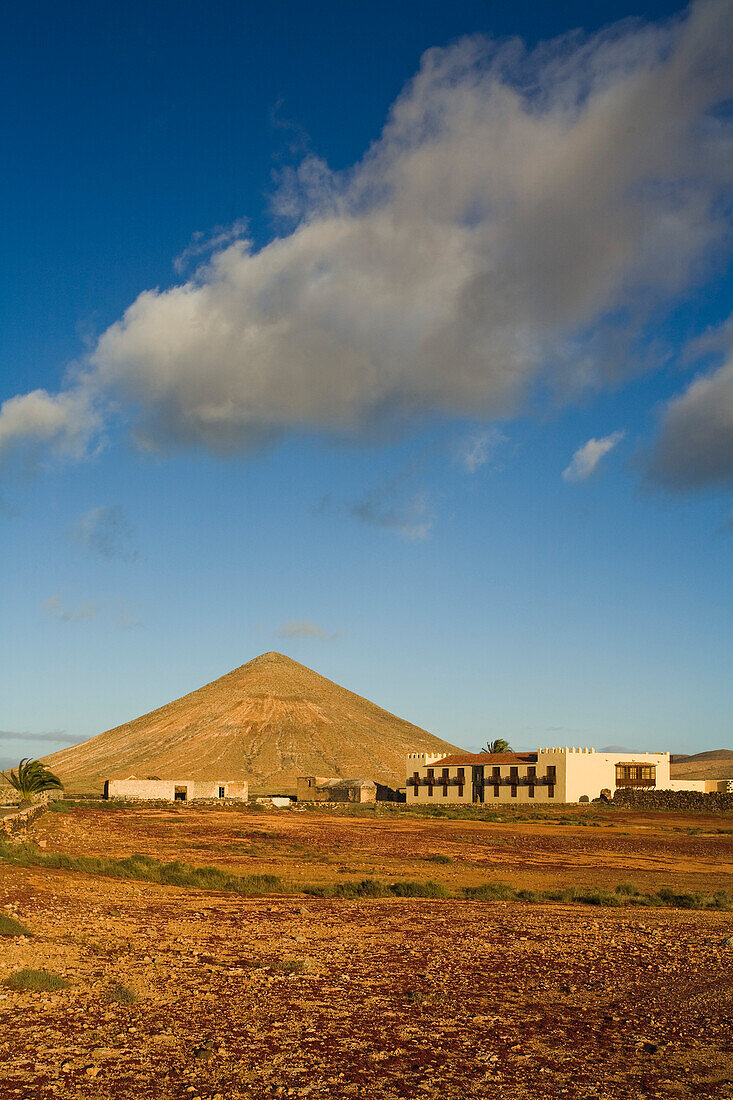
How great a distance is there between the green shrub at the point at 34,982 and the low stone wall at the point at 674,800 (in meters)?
69.0

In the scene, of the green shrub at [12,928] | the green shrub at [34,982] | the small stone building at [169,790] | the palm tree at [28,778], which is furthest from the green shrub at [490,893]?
the small stone building at [169,790]

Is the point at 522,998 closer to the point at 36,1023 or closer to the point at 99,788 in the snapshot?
the point at 36,1023

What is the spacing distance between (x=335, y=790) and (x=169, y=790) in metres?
15.9

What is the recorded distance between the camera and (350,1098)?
7.10m

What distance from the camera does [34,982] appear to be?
10266 millimetres

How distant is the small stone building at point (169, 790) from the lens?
72.6 meters

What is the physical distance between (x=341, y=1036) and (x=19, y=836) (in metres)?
25.8

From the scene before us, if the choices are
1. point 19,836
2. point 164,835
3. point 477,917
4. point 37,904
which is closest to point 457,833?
point 164,835

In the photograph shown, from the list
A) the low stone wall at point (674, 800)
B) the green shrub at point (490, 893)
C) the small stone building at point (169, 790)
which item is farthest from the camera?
the small stone building at point (169, 790)

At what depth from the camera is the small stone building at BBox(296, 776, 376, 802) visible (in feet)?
263

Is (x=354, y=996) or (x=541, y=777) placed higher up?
(x=354, y=996)

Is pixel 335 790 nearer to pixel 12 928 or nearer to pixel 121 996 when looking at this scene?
pixel 12 928

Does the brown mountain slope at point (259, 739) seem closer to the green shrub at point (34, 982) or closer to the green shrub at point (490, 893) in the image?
the green shrub at point (490, 893)

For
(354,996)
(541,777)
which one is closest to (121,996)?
(354,996)
